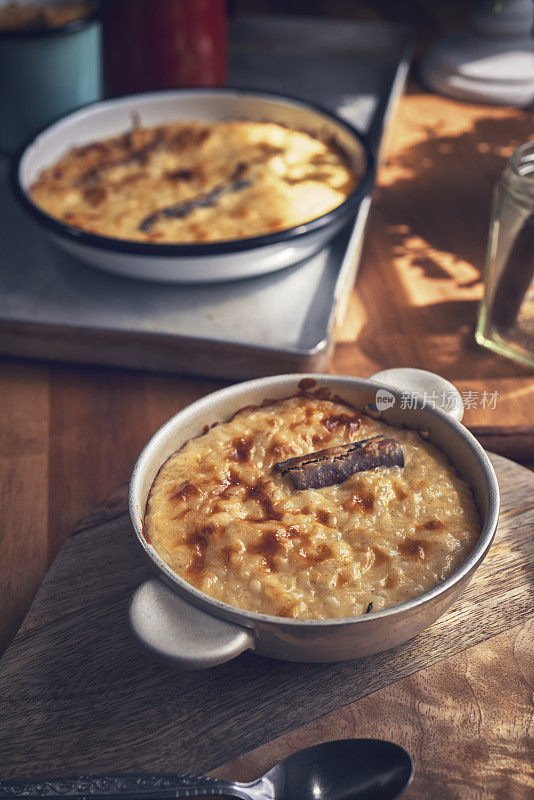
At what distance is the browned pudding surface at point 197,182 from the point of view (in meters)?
1.70

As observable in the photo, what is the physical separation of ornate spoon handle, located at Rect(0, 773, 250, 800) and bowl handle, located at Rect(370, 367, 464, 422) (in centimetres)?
58

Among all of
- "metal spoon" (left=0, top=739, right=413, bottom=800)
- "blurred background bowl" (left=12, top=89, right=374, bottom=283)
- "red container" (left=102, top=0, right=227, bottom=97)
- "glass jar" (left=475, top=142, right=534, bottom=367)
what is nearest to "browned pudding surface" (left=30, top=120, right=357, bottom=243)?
"blurred background bowl" (left=12, top=89, right=374, bottom=283)

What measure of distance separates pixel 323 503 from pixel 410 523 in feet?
0.39

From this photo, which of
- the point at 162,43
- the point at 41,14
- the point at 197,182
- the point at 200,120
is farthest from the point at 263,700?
the point at 41,14

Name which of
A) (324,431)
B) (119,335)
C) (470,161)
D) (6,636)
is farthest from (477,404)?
(470,161)

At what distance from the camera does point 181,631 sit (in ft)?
2.83

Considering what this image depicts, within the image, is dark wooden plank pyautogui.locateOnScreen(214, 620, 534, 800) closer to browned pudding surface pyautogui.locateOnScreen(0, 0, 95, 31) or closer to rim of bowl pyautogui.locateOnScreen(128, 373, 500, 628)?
rim of bowl pyautogui.locateOnScreen(128, 373, 500, 628)

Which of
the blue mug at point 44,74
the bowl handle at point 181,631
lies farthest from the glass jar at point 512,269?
the blue mug at point 44,74

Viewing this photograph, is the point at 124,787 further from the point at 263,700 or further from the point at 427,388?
the point at 427,388

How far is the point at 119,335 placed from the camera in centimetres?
155

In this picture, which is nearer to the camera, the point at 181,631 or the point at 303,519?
the point at 181,631

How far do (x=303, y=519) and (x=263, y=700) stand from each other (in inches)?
8.9

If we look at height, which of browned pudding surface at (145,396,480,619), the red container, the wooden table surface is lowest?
the wooden table surface

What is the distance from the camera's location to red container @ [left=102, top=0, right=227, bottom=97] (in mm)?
2092
